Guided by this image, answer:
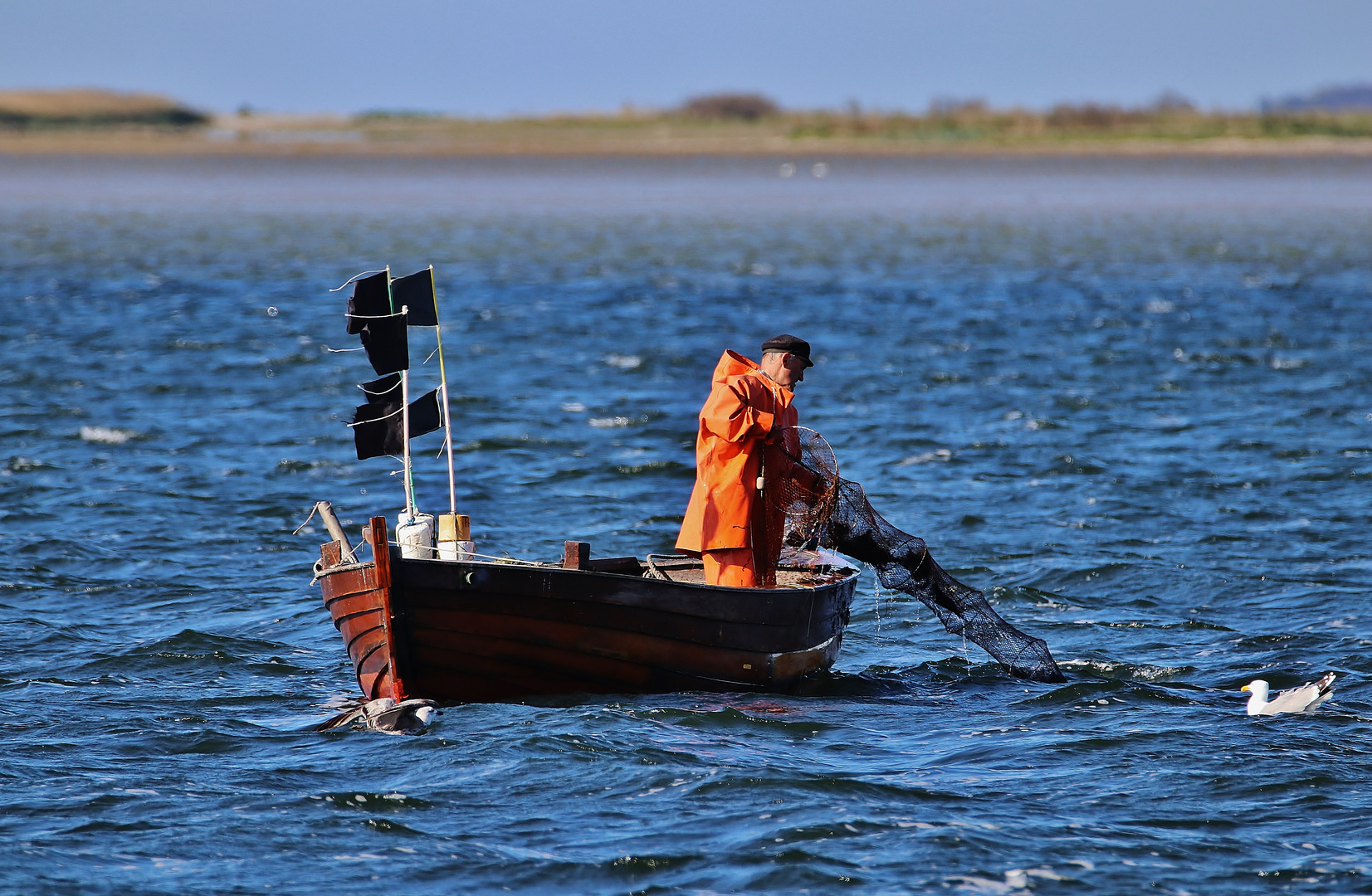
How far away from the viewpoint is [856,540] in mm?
11250

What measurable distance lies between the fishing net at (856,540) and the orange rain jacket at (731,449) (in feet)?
0.54

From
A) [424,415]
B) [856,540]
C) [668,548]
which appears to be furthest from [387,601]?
[668,548]

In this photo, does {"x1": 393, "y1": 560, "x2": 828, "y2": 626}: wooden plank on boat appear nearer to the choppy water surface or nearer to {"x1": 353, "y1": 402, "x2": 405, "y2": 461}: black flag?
the choppy water surface

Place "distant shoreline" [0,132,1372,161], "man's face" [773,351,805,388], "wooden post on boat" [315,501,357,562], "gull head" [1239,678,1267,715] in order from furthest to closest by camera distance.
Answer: "distant shoreline" [0,132,1372,161] < "gull head" [1239,678,1267,715] < "man's face" [773,351,805,388] < "wooden post on boat" [315,501,357,562]

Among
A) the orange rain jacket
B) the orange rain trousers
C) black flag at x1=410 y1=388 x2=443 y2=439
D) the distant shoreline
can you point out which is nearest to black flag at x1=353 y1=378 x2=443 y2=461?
black flag at x1=410 y1=388 x2=443 y2=439

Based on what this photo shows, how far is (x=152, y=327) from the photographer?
29.3 meters

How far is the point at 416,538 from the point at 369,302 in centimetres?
147

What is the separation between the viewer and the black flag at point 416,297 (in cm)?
1021

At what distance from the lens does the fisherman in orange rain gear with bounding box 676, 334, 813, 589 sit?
10.0 m

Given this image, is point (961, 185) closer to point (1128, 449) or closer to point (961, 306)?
point (961, 306)

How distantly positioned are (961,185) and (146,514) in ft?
225

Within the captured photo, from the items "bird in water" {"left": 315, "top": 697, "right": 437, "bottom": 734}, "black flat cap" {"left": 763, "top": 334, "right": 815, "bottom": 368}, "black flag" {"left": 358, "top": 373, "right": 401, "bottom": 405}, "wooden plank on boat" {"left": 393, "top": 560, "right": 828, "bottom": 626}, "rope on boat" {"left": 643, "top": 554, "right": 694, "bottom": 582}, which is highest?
"black flat cap" {"left": 763, "top": 334, "right": 815, "bottom": 368}

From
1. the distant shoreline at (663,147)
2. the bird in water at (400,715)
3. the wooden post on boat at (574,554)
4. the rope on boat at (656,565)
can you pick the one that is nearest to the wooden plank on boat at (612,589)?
the wooden post on boat at (574,554)

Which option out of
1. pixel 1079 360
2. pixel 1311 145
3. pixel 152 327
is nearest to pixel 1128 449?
pixel 1079 360
